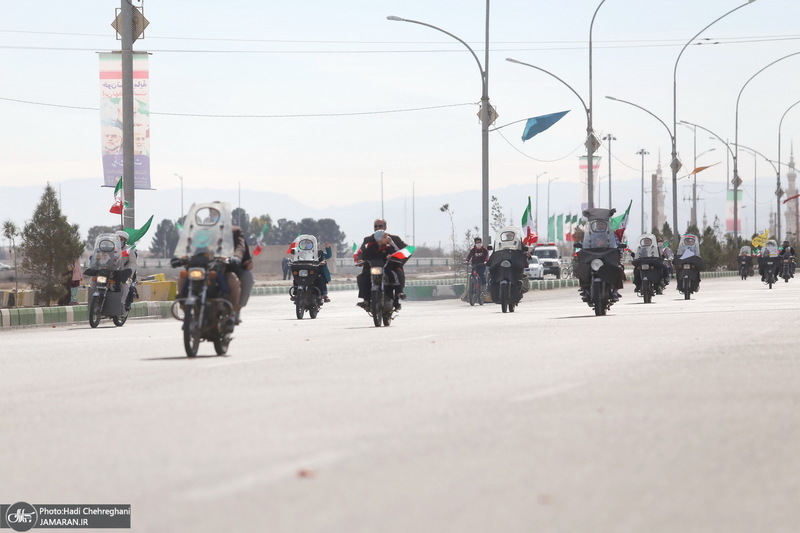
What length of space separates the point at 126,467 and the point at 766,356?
8.58 m

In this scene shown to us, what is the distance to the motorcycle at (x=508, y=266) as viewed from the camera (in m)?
30.8

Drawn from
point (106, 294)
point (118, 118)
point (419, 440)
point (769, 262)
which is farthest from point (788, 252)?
point (419, 440)

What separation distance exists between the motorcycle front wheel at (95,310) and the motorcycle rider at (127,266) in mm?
536

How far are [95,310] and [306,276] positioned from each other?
511 centimetres

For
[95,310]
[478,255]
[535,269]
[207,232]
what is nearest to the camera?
[207,232]

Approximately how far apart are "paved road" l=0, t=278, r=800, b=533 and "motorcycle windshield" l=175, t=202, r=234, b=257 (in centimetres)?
116

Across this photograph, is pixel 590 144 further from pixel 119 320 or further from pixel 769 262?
pixel 119 320

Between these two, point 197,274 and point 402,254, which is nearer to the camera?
point 197,274

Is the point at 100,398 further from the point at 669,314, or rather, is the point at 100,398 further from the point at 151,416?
the point at 669,314

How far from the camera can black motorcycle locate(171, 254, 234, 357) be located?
14828mm

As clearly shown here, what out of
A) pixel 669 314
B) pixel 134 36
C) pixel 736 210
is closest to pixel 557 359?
pixel 669 314

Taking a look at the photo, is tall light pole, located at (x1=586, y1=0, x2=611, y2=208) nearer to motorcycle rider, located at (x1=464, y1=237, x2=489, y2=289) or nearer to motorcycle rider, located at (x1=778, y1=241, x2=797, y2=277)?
motorcycle rider, located at (x1=778, y1=241, x2=797, y2=277)

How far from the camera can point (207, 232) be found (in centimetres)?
1520
